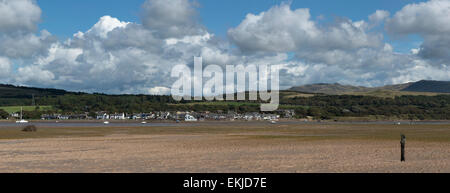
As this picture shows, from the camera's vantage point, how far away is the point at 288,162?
24062 millimetres

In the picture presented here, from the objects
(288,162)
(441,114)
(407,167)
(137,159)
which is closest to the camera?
(407,167)

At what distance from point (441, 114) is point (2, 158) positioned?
19034 centimetres
